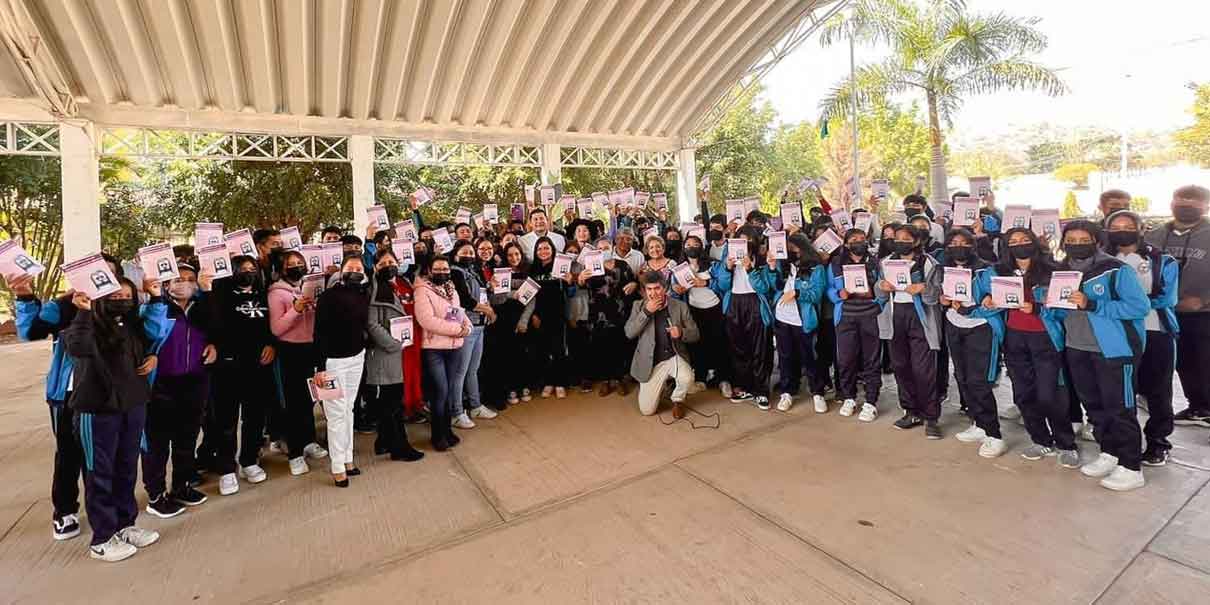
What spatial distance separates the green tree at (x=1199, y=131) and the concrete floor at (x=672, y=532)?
25351mm

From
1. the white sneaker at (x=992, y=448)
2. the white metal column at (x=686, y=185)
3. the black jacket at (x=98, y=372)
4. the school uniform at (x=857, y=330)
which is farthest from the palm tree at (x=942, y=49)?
the black jacket at (x=98, y=372)

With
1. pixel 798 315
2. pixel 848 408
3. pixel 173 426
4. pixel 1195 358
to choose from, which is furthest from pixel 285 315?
pixel 1195 358

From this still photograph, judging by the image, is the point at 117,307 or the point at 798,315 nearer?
the point at 117,307

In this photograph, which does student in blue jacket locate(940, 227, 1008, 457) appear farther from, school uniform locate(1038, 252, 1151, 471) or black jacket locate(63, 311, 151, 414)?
black jacket locate(63, 311, 151, 414)

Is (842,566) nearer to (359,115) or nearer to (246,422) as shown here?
(246,422)

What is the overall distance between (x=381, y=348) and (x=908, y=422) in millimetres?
4011

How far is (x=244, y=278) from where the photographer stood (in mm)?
3895

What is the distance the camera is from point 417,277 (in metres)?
4.39

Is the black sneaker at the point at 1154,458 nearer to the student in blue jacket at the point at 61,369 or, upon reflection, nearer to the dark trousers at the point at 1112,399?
the dark trousers at the point at 1112,399

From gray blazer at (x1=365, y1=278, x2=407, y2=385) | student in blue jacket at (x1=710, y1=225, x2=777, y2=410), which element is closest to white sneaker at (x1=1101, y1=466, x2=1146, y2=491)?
student in blue jacket at (x1=710, y1=225, x2=777, y2=410)

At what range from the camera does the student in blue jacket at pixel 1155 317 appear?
3625mm

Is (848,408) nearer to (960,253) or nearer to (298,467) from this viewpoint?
(960,253)

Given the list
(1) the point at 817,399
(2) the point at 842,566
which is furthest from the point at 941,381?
(2) the point at 842,566

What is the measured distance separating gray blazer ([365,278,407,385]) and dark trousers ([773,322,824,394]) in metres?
3.23
